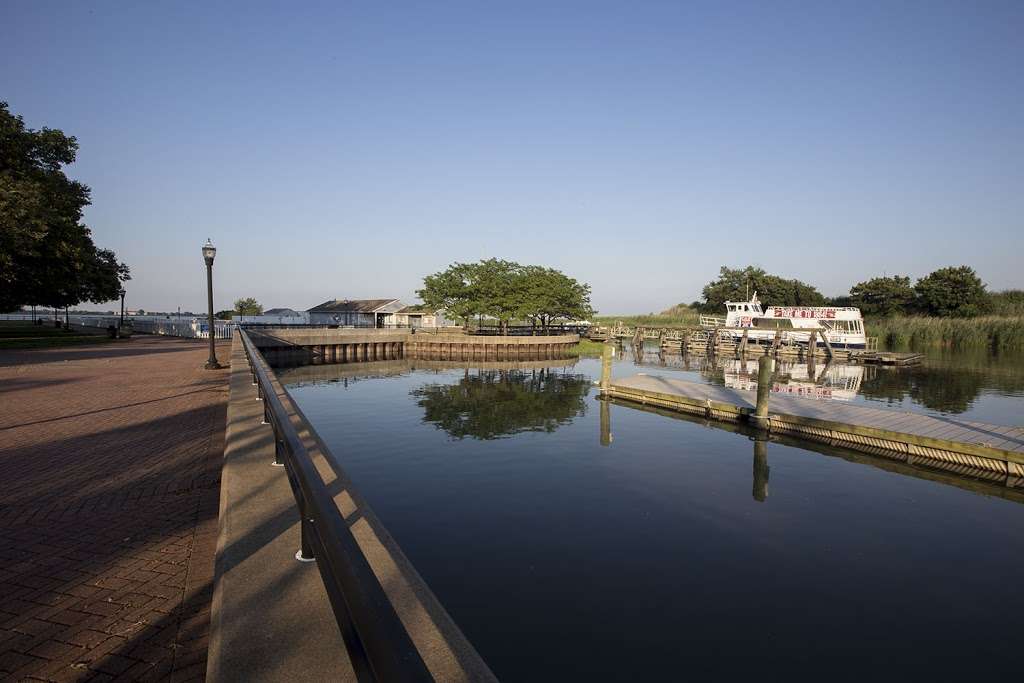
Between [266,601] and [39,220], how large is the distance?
104ft

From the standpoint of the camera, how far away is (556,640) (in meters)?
6.68

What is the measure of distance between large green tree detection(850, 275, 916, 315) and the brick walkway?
96526mm

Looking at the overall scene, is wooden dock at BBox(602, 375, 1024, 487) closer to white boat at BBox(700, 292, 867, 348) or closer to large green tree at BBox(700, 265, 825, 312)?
white boat at BBox(700, 292, 867, 348)

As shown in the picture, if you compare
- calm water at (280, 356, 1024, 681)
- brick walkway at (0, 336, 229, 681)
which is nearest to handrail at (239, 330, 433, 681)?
brick walkway at (0, 336, 229, 681)

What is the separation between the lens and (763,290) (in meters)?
102

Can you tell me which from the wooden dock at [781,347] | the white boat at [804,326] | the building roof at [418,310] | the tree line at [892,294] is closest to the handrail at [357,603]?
the wooden dock at [781,347]

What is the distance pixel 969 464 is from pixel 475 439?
1311 centimetres

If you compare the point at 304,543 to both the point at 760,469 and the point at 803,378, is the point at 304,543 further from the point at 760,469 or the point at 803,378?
the point at 803,378

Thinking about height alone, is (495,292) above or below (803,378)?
above

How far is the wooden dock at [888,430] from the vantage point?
1354cm

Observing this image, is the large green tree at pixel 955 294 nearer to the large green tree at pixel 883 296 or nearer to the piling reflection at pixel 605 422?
the large green tree at pixel 883 296

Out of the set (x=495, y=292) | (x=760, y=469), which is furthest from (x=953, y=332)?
(x=760, y=469)

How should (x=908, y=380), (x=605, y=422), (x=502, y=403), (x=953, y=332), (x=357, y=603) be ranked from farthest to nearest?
(x=953, y=332) < (x=908, y=380) < (x=502, y=403) < (x=605, y=422) < (x=357, y=603)

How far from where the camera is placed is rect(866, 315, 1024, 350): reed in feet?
178
